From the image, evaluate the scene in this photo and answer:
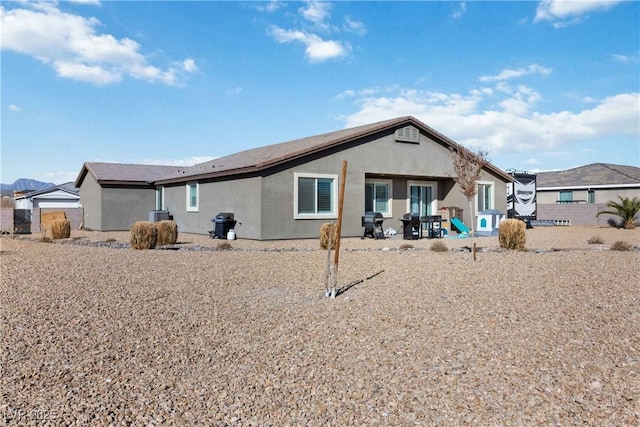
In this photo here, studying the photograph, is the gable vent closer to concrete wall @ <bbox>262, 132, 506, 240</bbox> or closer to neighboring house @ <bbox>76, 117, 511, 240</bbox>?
neighboring house @ <bbox>76, 117, 511, 240</bbox>

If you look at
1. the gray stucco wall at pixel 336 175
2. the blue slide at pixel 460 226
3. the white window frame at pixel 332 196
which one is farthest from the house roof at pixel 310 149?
the blue slide at pixel 460 226

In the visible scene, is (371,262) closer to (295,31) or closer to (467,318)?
(467,318)

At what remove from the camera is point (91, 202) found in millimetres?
28438

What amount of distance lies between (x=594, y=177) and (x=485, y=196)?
721 inches

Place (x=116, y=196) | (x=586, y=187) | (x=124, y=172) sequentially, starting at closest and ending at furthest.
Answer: (x=116, y=196) < (x=124, y=172) < (x=586, y=187)

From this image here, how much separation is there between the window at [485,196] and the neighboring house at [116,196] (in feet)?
55.5

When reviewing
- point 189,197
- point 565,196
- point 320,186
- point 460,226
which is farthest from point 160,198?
point 565,196

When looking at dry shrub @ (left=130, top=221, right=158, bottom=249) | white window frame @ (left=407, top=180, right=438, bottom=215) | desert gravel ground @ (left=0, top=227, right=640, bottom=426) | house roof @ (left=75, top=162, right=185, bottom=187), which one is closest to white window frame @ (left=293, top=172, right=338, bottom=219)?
white window frame @ (left=407, top=180, right=438, bottom=215)

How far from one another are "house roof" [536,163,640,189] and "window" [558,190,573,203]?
61cm

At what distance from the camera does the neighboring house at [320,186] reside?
59.2 ft

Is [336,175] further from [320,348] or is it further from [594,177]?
[594,177]

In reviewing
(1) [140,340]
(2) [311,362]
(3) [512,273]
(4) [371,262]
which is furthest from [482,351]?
(4) [371,262]

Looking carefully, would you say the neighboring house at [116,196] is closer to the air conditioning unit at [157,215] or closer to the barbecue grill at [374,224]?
the air conditioning unit at [157,215]

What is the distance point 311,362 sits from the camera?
193 inches
